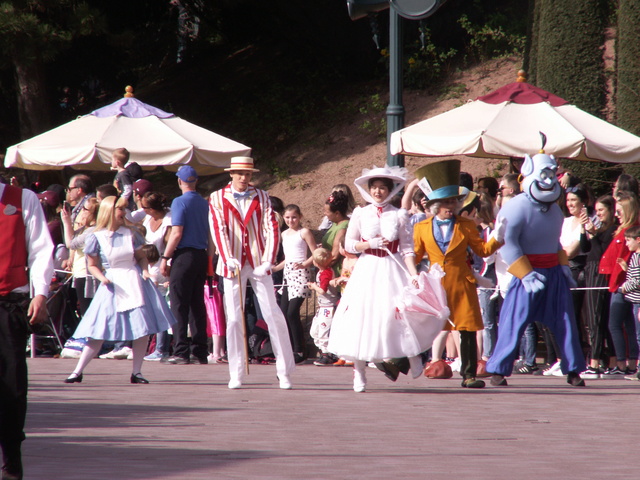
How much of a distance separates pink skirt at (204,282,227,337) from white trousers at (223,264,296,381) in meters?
3.42

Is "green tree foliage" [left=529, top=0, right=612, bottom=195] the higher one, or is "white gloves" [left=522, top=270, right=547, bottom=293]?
"green tree foliage" [left=529, top=0, right=612, bottom=195]

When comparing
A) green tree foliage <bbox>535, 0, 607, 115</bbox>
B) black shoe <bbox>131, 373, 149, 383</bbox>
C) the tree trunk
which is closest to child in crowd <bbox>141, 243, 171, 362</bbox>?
black shoe <bbox>131, 373, 149, 383</bbox>

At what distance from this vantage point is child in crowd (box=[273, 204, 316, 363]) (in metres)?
13.1

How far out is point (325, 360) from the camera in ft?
42.9

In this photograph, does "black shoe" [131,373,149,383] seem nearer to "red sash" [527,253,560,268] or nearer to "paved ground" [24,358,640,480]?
"paved ground" [24,358,640,480]

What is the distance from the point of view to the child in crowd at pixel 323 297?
41.9 feet

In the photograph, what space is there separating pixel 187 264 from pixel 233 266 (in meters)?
2.92

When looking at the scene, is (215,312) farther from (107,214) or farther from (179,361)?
(107,214)

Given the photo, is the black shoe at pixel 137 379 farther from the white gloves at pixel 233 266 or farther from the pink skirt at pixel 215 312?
the pink skirt at pixel 215 312

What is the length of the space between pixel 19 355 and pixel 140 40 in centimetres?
2352

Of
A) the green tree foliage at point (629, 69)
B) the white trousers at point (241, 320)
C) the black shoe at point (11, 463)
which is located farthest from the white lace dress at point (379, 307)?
the green tree foliage at point (629, 69)

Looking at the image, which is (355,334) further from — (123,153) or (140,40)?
(140,40)

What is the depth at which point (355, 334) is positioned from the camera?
31.1 feet

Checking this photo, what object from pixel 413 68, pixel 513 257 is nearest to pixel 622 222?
pixel 513 257
